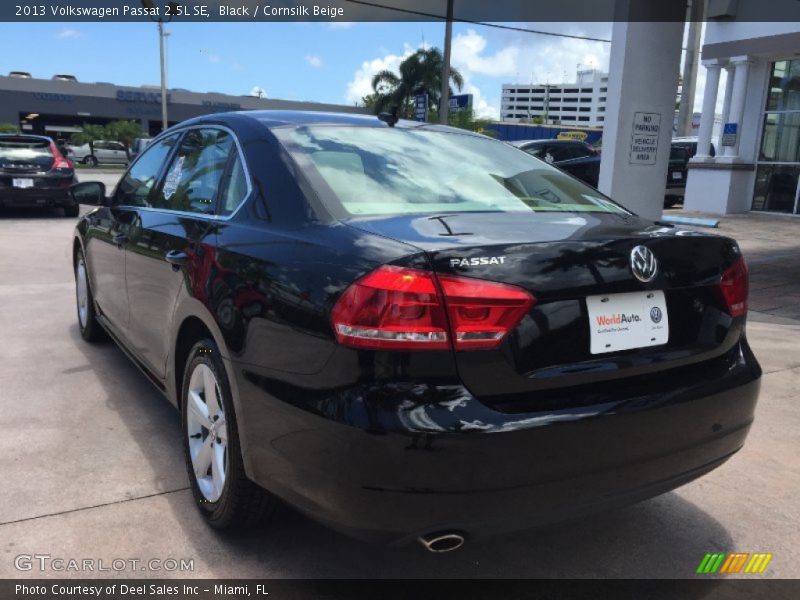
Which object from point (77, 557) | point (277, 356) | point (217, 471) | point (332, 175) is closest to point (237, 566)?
point (217, 471)

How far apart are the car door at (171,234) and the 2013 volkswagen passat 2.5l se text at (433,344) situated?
0.13ft

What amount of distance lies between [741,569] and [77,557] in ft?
7.81

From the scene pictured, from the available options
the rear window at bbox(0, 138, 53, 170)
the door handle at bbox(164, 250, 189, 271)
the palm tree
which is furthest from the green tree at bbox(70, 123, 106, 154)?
the door handle at bbox(164, 250, 189, 271)

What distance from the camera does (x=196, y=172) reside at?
10.8 ft

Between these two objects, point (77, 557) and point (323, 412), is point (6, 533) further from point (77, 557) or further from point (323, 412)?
point (323, 412)

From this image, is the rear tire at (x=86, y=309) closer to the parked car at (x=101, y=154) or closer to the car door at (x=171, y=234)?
the car door at (x=171, y=234)

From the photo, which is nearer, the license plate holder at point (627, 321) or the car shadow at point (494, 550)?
the license plate holder at point (627, 321)

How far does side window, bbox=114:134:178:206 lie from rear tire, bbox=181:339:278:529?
1.44 meters

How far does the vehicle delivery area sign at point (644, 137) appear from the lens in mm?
8406

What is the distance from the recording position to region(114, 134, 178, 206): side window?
3.85 m

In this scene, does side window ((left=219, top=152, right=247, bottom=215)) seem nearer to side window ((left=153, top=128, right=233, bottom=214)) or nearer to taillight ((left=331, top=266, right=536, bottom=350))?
side window ((left=153, top=128, right=233, bottom=214))

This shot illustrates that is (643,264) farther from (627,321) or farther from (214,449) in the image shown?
(214,449)

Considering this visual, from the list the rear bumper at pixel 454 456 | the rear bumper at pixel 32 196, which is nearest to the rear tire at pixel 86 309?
the rear bumper at pixel 454 456

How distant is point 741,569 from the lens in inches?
100
